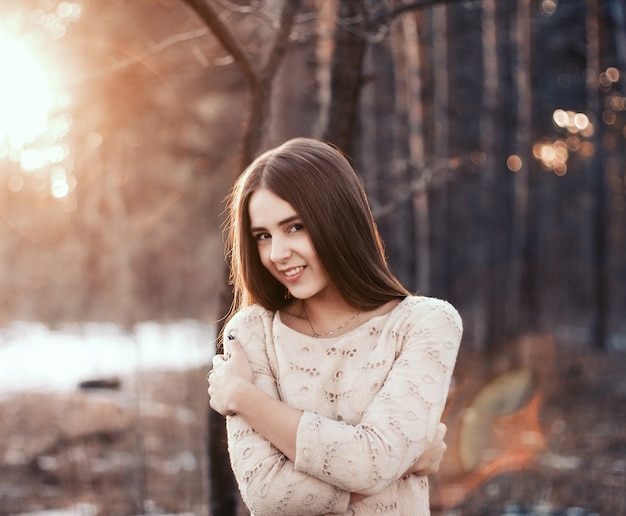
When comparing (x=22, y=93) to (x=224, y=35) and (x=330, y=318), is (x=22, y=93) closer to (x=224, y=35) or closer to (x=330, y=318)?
(x=224, y=35)

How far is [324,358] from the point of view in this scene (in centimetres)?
266

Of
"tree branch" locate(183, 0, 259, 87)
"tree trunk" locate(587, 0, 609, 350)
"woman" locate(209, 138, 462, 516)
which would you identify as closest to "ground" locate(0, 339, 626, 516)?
"tree trunk" locate(587, 0, 609, 350)

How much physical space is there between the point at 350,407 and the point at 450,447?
24.0ft

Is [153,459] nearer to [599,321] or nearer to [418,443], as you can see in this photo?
[418,443]

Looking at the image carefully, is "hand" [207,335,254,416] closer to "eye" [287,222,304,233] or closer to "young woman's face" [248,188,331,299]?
"young woman's face" [248,188,331,299]

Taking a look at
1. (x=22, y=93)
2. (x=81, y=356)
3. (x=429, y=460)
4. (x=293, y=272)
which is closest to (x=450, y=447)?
(x=22, y=93)

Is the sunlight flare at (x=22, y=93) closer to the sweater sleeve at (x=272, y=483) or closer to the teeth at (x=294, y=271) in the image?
the teeth at (x=294, y=271)

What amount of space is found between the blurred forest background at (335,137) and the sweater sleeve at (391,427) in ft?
4.43

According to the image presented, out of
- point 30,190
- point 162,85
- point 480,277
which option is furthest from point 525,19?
point 480,277

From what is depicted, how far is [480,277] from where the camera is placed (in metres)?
26.2

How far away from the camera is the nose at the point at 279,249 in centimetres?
258

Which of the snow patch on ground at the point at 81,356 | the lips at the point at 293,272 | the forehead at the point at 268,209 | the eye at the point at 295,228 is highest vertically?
the forehead at the point at 268,209

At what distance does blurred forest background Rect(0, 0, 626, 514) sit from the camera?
5.44m

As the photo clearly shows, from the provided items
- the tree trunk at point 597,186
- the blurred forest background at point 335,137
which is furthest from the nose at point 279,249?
the tree trunk at point 597,186
